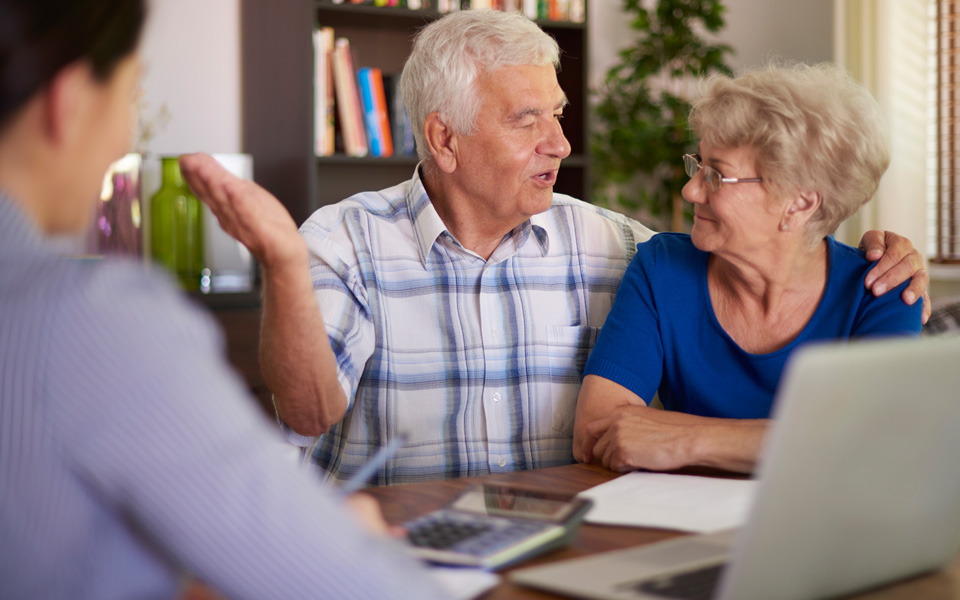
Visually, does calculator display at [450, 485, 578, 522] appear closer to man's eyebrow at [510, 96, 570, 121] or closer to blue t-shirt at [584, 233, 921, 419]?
blue t-shirt at [584, 233, 921, 419]

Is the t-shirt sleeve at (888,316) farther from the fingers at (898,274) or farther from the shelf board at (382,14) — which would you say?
the shelf board at (382,14)

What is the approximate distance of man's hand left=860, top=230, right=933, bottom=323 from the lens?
4.83 feet

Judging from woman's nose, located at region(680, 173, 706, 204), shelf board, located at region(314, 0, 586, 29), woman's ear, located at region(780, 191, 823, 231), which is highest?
shelf board, located at region(314, 0, 586, 29)

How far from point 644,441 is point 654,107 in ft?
8.50

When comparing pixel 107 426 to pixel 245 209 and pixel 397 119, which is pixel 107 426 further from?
A: pixel 397 119

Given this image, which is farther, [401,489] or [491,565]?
[401,489]

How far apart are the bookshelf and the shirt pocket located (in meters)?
1.39

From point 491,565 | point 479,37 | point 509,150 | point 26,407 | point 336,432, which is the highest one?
point 479,37

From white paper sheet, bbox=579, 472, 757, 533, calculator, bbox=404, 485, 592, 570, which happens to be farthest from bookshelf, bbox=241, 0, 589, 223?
calculator, bbox=404, 485, 592, 570

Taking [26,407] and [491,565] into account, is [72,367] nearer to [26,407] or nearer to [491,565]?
[26,407]

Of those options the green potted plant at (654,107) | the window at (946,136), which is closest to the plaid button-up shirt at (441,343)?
the green potted plant at (654,107)

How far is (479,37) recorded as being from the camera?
1.80 meters

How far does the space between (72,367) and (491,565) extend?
445mm

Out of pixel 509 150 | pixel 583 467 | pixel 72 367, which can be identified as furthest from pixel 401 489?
pixel 509 150
